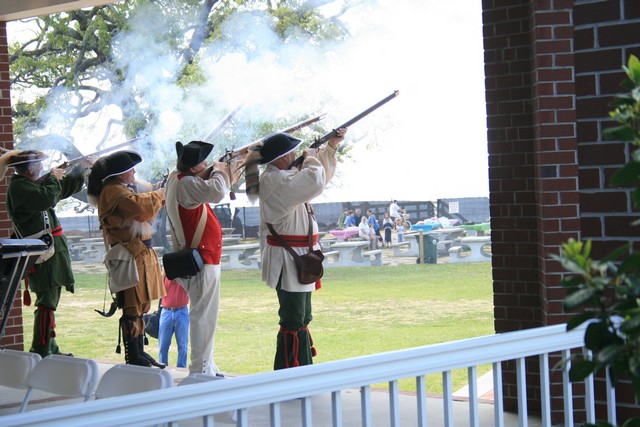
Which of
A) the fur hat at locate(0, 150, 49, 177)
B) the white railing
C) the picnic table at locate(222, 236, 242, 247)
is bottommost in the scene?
the picnic table at locate(222, 236, 242, 247)

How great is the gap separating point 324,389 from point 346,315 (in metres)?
12.7

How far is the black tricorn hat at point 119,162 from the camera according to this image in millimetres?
6215

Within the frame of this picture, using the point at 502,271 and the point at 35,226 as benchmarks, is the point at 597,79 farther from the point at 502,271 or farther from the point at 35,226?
the point at 35,226

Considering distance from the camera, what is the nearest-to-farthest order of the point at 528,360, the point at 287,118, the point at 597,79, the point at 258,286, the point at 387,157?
the point at 597,79
the point at 528,360
the point at 287,118
the point at 258,286
the point at 387,157

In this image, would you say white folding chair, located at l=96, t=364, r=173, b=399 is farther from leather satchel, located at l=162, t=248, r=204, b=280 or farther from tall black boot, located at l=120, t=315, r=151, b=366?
tall black boot, located at l=120, t=315, r=151, b=366

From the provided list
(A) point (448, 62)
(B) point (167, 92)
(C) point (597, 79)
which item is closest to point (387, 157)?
(A) point (448, 62)

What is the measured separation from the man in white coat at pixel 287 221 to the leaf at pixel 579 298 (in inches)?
162

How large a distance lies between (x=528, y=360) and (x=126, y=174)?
309 cm

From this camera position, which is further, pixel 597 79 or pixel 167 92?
pixel 167 92

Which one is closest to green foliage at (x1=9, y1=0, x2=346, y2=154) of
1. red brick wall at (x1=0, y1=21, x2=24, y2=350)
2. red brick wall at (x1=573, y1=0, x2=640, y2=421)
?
red brick wall at (x1=0, y1=21, x2=24, y2=350)

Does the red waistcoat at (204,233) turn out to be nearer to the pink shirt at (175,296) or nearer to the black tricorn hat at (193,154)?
the black tricorn hat at (193,154)

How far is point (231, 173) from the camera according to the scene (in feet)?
20.2

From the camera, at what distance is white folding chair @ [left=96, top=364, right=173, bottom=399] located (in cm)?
306

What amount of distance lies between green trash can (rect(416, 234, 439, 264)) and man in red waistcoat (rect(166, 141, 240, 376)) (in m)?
14.9
